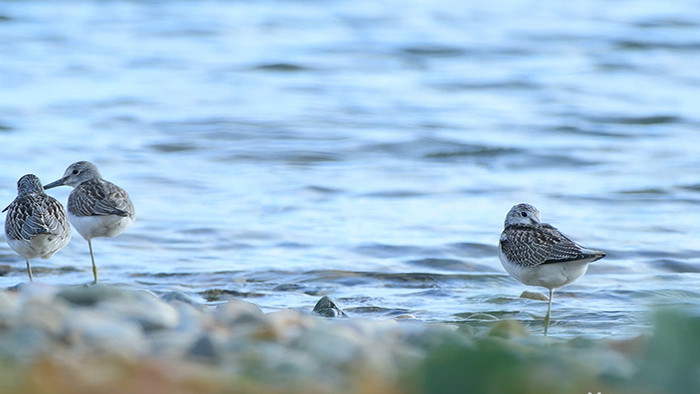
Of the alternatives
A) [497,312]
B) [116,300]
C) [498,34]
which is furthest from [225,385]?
[498,34]

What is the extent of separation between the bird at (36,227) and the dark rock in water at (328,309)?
2234 millimetres

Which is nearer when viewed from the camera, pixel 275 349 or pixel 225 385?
pixel 225 385

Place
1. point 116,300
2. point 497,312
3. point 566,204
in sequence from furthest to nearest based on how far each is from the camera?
point 566,204
point 497,312
point 116,300

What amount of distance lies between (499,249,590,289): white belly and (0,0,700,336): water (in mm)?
403

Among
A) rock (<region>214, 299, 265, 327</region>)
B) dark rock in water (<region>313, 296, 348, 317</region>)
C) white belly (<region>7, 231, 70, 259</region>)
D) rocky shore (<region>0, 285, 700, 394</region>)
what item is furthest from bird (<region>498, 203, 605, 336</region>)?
white belly (<region>7, 231, 70, 259</region>)

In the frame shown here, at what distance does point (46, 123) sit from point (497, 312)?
31.7 feet

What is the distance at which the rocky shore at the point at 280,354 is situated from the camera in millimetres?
4832

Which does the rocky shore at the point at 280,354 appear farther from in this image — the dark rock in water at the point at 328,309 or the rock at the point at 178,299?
the dark rock in water at the point at 328,309

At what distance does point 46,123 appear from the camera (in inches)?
666

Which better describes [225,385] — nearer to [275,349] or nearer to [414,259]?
[275,349]

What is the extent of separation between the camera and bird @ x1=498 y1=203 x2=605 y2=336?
832 cm

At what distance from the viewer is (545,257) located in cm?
836

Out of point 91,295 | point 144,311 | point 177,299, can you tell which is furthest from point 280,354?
point 177,299

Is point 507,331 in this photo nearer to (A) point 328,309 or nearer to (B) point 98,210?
(A) point 328,309
